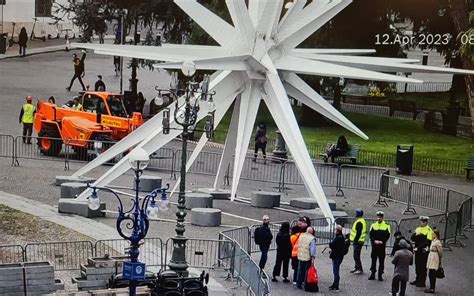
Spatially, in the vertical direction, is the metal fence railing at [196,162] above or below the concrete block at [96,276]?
above

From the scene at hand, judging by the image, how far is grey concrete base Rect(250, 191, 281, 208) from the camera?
32.2 meters

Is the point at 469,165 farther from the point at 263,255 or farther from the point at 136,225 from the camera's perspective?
the point at 136,225

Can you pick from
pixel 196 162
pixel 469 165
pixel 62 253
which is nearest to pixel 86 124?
pixel 196 162

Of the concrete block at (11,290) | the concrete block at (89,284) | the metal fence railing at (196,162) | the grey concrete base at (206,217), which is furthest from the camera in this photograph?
the metal fence railing at (196,162)

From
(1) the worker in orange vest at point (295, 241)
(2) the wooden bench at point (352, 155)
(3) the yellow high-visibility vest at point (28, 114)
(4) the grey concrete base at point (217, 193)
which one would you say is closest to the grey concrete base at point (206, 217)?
(4) the grey concrete base at point (217, 193)

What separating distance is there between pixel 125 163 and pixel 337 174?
10660mm

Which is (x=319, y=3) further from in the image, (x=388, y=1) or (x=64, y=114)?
(x=388, y=1)

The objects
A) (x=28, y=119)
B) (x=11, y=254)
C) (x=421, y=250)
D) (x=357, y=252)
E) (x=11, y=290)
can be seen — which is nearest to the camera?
(x=11, y=290)

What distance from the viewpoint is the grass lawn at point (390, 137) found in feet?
145

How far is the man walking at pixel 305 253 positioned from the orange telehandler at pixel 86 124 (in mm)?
15147

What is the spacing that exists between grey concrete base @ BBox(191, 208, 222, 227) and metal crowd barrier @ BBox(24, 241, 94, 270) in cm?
435

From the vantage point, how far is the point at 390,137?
47.2 metres

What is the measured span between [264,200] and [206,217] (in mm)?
3971

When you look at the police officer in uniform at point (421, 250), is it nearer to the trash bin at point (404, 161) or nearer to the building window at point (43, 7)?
the trash bin at point (404, 161)
